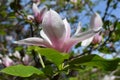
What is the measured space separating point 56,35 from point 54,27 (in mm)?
38

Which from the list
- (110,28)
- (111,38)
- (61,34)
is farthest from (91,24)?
(111,38)

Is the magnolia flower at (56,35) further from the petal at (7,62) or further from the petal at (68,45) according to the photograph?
the petal at (7,62)

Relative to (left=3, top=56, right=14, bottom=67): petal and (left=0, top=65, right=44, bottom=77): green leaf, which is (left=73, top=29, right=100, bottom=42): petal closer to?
(left=0, top=65, right=44, bottom=77): green leaf

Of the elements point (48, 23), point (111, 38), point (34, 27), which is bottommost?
point (111, 38)

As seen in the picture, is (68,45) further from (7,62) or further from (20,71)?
(7,62)

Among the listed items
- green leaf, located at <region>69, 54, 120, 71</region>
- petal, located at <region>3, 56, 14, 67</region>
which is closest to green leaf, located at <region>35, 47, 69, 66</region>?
green leaf, located at <region>69, 54, 120, 71</region>

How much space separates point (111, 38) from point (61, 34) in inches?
42.7

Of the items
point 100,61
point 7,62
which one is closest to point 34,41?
point 100,61

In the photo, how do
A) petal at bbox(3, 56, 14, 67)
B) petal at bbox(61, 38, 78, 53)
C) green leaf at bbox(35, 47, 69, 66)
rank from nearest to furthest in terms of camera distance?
green leaf at bbox(35, 47, 69, 66) → petal at bbox(61, 38, 78, 53) → petal at bbox(3, 56, 14, 67)

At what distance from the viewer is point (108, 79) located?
48.1 inches

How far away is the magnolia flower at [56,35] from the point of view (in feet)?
3.67

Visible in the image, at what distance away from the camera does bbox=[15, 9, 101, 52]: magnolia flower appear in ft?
3.67

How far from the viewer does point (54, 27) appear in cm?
112

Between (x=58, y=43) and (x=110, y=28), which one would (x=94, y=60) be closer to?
(x=58, y=43)
